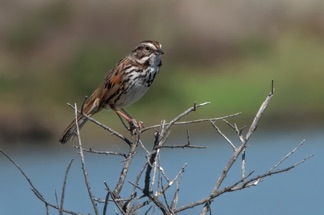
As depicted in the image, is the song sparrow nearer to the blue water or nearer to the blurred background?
the blue water

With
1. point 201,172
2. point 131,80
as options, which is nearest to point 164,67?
point 201,172

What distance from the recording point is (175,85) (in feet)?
65.5

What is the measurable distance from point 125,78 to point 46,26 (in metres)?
13.5

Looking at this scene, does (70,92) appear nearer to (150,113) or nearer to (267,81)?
(150,113)

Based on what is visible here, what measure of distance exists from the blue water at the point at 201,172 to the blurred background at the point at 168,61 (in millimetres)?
110

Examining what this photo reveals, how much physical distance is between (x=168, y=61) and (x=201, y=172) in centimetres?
633

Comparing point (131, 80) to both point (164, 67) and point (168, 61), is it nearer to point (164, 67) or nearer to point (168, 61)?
point (164, 67)

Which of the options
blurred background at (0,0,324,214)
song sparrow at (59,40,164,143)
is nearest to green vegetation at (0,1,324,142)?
blurred background at (0,0,324,214)

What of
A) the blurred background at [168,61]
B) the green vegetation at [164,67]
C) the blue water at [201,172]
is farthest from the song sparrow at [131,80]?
the green vegetation at [164,67]

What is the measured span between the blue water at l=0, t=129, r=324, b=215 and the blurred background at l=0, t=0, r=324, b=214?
110mm

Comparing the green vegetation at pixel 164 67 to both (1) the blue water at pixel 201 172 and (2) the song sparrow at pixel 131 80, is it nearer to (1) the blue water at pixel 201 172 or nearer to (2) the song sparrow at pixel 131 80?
(1) the blue water at pixel 201 172

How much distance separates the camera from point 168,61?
21.1 m

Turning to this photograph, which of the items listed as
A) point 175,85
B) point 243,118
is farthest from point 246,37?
point 243,118

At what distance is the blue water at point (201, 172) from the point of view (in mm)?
12961
